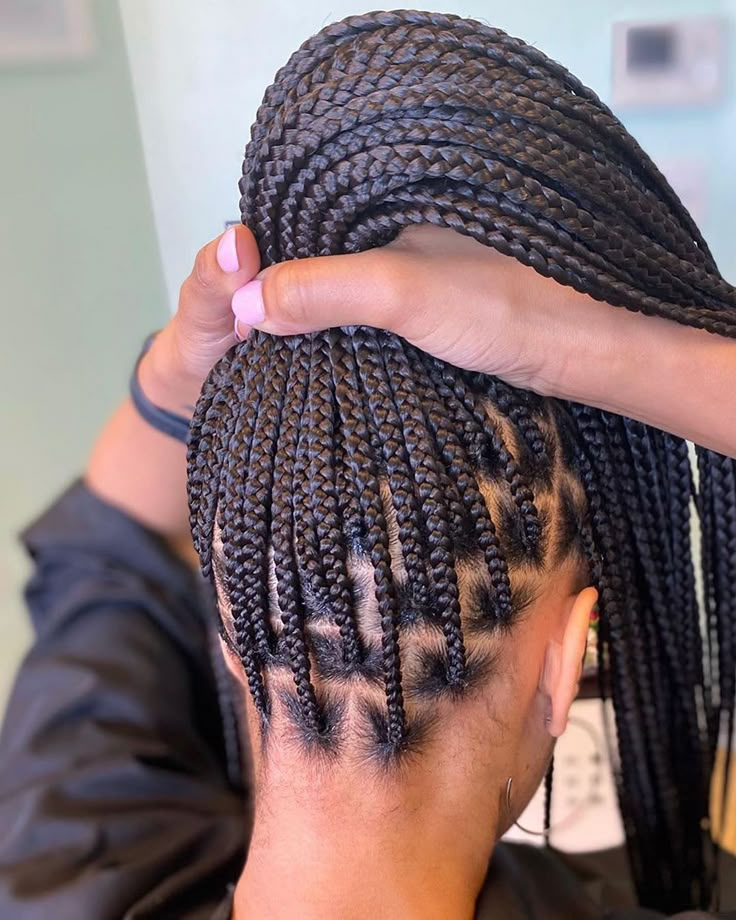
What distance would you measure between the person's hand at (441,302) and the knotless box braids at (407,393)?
0.03 meters

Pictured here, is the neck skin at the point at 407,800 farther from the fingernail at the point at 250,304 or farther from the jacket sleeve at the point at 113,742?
the fingernail at the point at 250,304

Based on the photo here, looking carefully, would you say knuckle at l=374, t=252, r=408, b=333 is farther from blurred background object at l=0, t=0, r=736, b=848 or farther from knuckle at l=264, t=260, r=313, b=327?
blurred background object at l=0, t=0, r=736, b=848

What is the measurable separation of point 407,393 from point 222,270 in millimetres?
169

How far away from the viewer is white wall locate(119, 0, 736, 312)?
1.30 m

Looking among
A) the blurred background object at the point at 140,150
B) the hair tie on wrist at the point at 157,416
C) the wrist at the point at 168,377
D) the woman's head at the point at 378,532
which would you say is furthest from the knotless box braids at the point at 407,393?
the blurred background object at the point at 140,150


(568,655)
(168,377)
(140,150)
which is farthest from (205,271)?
(140,150)

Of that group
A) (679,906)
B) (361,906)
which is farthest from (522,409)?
(679,906)

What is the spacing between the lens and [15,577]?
1.37 m

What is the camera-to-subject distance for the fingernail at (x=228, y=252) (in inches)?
22.3

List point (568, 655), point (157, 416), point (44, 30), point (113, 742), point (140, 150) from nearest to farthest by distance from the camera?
point (568, 655) < point (113, 742) < point (157, 416) < point (44, 30) < point (140, 150)

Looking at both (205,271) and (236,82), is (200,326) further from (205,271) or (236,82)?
(236,82)

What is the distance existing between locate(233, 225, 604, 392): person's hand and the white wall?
958 millimetres

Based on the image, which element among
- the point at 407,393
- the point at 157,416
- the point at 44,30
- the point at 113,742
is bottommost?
the point at 113,742

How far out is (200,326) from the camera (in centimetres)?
69
